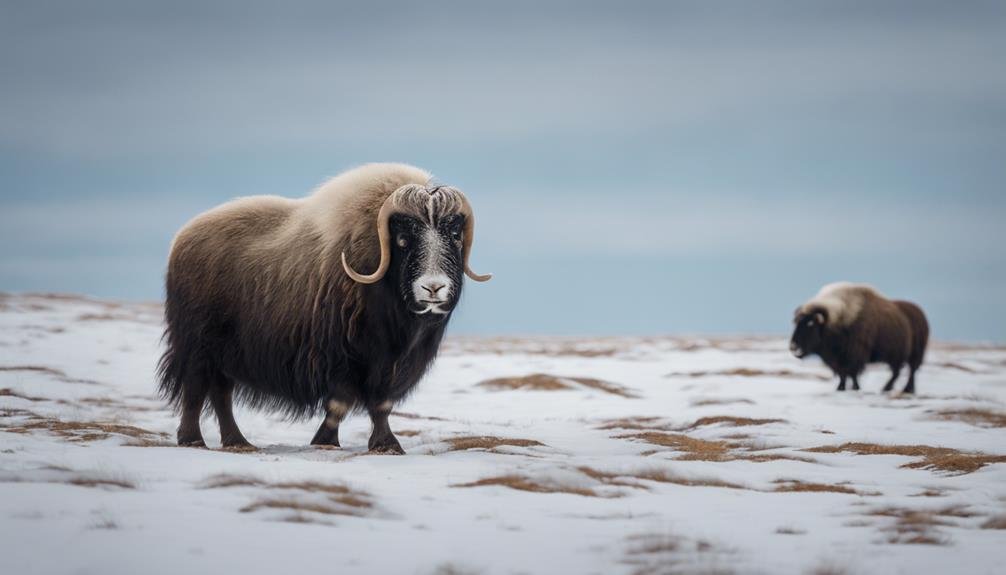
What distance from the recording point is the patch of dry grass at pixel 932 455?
7693 millimetres

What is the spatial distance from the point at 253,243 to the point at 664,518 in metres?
5.05

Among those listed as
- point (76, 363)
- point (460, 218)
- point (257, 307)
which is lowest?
point (76, 363)

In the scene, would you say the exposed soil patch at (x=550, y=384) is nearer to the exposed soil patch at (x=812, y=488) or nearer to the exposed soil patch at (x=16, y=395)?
the exposed soil patch at (x=16, y=395)

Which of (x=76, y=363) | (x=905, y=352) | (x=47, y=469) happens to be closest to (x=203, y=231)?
(x=47, y=469)

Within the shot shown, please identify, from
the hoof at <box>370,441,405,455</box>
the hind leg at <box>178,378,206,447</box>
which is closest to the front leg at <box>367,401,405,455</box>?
the hoof at <box>370,441,405,455</box>

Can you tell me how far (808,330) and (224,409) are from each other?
1457cm

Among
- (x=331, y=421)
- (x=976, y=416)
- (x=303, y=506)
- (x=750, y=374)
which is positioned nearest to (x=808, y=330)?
(x=750, y=374)

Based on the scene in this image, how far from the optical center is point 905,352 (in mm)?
20922

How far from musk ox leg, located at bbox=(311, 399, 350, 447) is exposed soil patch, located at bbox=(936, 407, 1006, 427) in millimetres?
8410

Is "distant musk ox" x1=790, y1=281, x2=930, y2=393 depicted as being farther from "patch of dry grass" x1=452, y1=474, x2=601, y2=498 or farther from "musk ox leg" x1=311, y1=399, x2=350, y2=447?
"patch of dry grass" x1=452, y1=474, x2=601, y2=498

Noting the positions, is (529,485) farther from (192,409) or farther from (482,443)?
(192,409)

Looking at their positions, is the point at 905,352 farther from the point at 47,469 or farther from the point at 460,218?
the point at 47,469

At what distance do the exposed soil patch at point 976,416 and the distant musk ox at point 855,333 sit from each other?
572 centimetres

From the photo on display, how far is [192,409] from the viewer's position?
882cm
